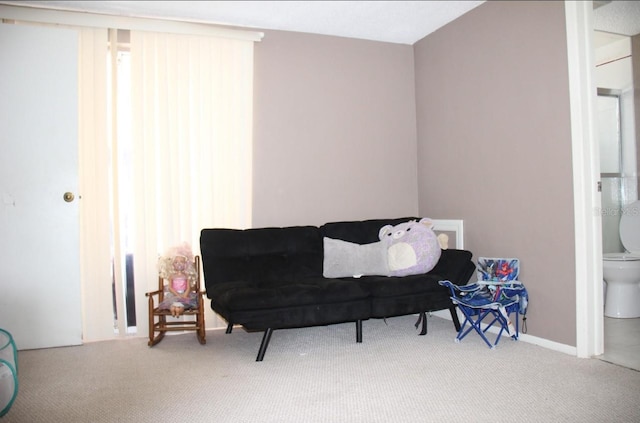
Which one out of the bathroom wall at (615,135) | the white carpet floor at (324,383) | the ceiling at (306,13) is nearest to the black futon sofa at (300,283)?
the white carpet floor at (324,383)

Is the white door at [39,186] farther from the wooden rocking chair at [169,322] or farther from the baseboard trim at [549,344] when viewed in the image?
the baseboard trim at [549,344]

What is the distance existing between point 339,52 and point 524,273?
7.91 feet

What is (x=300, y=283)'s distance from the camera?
331cm

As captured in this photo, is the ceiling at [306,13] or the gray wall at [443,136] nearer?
the gray wall at [443,136]

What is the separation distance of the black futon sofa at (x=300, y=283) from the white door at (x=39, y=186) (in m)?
1.01

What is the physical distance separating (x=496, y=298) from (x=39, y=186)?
3.22m

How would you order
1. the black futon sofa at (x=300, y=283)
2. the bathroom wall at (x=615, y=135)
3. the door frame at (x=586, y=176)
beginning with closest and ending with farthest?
the door frame at (x=586, y=176), the black futon sofa at (x=300, y=283), the bathroom wall at (x=615, y=135)

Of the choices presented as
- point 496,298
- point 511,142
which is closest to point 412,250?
point 496,298

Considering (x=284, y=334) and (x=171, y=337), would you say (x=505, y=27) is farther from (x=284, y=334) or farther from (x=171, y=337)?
Answer: (x=171, y=337)

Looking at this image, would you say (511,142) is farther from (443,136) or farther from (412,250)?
(412,250)

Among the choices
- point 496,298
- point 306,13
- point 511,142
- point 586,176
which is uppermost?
point 306,13

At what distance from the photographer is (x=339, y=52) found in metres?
4.31

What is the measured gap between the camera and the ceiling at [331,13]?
140 inches

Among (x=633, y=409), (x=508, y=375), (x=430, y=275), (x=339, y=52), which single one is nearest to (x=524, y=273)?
(x=430, y=275)
